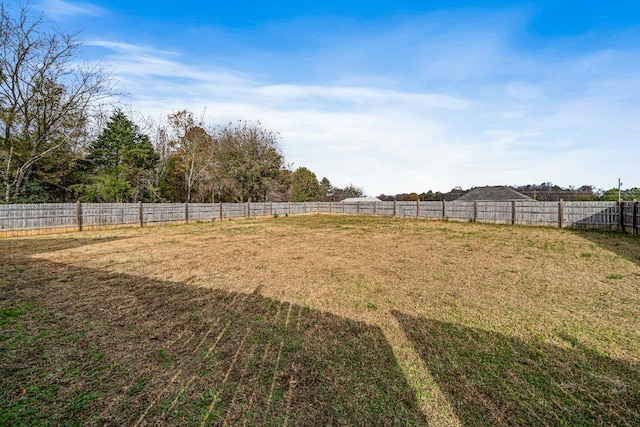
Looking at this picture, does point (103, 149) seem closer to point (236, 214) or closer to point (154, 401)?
point (236, 214)

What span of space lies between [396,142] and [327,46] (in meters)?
8.23

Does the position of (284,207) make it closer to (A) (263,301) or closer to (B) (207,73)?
(B) (207,73)

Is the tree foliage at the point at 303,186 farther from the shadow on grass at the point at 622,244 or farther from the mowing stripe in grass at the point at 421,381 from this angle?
the mowing stripe in grass at the point at 421,381

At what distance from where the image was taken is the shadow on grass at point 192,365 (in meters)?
1.68

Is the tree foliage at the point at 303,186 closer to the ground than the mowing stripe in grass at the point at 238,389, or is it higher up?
higher up

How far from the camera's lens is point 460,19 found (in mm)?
9078

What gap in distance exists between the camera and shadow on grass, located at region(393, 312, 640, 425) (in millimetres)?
1655

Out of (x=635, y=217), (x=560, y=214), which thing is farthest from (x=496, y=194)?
(x=635, y=217)

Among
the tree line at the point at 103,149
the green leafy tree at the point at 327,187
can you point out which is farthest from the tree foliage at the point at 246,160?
the green leafy tree at the point at 327,187

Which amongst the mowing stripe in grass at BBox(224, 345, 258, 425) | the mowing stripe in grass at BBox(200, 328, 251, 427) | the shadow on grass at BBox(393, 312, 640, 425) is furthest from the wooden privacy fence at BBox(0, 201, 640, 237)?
the mowing stripe in grass at BBox(224, 345, 258, 425)

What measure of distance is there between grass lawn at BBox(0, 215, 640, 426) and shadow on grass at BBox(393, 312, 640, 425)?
0.5 inches

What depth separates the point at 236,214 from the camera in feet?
61.9

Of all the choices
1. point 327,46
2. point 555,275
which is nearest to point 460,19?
point 327,46

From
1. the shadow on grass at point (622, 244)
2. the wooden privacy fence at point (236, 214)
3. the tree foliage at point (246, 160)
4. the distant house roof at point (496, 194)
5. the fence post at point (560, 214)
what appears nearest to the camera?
the shadow on grass at point (622, 244)
